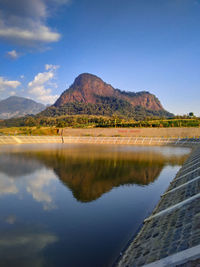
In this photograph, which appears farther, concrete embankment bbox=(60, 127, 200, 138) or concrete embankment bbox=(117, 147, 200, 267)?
concrete embankment bbox=(60, 127, 200, 138)

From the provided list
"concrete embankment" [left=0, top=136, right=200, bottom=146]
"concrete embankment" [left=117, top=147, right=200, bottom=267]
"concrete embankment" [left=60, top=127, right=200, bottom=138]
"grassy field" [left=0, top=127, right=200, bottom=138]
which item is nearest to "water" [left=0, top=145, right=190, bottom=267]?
"concrete embankment" [left=117, top=147, right=200, bottom=267]

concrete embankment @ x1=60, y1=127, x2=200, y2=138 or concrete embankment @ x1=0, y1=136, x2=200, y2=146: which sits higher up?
concrete embankment @ x1=60, y1=127, x2=200, y2=138

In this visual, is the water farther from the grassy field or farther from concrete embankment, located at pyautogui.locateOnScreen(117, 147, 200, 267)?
the grassy field

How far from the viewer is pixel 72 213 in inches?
650

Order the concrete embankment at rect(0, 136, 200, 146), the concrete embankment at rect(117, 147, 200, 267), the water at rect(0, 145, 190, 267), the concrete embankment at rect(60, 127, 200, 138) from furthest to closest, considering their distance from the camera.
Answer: the concrete embankment at rect(60, 127, 200, 138), the concrete embankment at rect(0, 136, 200, 146), the water at rect(0, 145, 190, 267), the concrete embankment at rect(117, 147, 200, 267)

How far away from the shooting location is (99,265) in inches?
400

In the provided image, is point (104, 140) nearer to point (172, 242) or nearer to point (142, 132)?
point (142, 132)

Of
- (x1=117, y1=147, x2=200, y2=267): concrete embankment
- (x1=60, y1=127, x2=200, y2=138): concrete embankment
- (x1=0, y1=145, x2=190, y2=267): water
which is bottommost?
(x1=0, y1=145, x2=190, y2=267): water

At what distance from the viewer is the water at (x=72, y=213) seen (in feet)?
36.7

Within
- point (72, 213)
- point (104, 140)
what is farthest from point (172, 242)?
point (104, 140)

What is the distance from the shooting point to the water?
11172mm

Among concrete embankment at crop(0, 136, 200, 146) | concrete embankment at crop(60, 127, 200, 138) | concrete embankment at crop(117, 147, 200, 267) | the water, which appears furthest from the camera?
concrete embankment at crop(60, 127, 200, 138)

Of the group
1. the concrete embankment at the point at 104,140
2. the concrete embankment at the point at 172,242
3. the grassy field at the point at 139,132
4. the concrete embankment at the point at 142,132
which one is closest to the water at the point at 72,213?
the concrete embankment at the point at 172,242

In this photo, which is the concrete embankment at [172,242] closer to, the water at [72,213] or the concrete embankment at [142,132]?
the water at [72,213]
